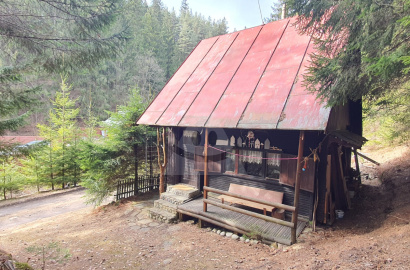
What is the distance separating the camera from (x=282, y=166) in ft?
23.1

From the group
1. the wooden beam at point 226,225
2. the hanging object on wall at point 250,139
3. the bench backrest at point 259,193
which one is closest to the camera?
the wooden beam at point 226,225

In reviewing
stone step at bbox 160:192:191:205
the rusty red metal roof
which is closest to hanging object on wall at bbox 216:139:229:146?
the rusty red metal roof

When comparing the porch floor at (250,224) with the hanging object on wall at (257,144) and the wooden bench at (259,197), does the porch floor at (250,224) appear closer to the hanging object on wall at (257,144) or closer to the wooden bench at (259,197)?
the wooden bench at (259,197)

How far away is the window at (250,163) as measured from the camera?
7703 millimetres

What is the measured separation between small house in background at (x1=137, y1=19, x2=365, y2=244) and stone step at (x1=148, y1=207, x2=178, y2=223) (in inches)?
21.8

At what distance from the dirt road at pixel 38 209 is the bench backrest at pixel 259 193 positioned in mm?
6767

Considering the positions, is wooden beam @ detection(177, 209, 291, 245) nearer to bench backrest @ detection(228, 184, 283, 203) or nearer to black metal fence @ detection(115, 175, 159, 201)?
bench backrest @ detection(228, 184, 283, 203)

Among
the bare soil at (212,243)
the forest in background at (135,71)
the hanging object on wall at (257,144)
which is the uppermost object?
the forest in background at (135,71)

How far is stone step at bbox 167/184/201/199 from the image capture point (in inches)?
349

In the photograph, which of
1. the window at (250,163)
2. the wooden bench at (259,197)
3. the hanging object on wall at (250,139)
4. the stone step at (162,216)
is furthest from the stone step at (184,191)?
the hanging object on wall at (250,139)

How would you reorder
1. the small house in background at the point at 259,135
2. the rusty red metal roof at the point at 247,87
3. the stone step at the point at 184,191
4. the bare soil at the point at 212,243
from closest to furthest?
the bare soil at the point at 212,243
the rusty red metal roof at the point at 247,87
the small house in background at the point at 259,135
the stone step at the point at 184,191

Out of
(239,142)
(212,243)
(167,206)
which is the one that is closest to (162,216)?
(167,206)

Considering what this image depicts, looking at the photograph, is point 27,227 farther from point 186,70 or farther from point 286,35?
point 286,35

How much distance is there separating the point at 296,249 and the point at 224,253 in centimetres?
180
